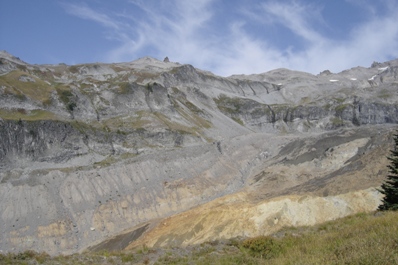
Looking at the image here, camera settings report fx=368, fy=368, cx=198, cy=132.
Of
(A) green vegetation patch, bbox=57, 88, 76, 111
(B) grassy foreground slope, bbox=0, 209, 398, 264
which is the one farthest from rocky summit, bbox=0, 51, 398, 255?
(B) grassy foreground slope, bbox=0, 209, 398, 264

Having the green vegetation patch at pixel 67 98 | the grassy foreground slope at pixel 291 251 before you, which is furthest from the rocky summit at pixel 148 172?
the grassy foreground slope at pixel 291 251

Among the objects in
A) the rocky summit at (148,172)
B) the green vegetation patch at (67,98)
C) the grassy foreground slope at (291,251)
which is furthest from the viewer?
the green vegetation patch at (67,98)

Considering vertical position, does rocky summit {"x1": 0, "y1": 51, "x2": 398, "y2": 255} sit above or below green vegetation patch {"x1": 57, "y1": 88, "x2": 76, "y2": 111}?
below

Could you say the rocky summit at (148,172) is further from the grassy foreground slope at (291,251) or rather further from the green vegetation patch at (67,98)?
the grassy foreground slope at (291,251)

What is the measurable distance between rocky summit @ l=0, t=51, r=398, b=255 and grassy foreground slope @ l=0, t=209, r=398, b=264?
72.9 feet

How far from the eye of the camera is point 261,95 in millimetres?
173125

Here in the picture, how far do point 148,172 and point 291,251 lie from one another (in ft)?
177

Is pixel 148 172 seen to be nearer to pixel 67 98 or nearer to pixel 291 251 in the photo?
pixel 67 98

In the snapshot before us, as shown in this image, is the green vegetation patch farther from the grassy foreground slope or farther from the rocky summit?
the grassy foreground slope

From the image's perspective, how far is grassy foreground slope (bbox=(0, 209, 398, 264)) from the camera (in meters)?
8.95

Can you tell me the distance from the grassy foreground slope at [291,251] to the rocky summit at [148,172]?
22.2 meters

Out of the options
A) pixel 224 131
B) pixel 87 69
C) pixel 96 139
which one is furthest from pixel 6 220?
pixel 87 69

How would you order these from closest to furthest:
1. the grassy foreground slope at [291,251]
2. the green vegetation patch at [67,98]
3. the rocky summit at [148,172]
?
the grassy foreground slope at [291,251] < the rocky summit at [148,172] < the green vegetation patch at [67,98]

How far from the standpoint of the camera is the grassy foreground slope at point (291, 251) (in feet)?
29.3
